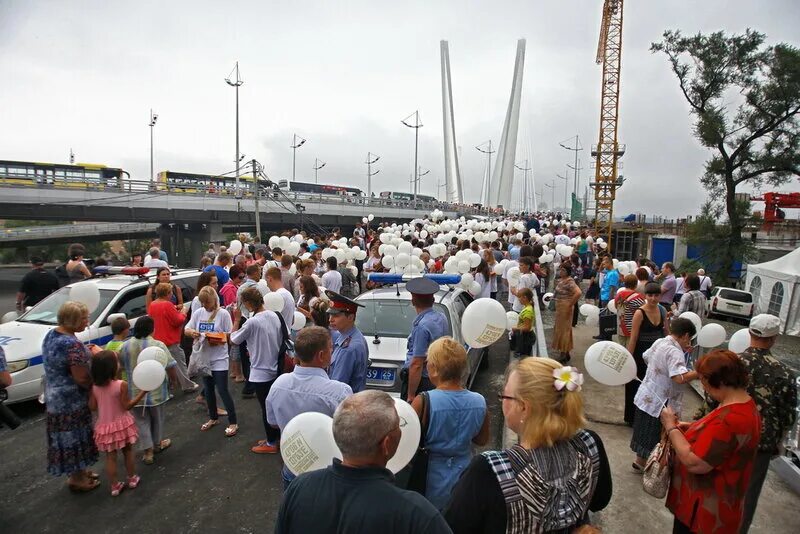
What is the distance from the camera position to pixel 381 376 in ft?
15.3

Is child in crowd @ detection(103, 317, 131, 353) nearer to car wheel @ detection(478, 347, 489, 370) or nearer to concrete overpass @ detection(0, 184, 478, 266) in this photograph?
car wheel @ detection(478, 347, 489, 370)

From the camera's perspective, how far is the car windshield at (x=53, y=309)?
629cm

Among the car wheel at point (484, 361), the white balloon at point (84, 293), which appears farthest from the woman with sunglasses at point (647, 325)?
the white balloon at point (84, 293)

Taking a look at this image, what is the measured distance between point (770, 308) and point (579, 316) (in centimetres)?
792

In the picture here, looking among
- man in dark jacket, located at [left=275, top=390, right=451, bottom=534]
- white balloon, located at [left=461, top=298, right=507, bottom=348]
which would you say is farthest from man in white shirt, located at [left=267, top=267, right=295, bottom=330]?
man in dark jacket, located at [left=275, top=390, right=451, bottom=534]

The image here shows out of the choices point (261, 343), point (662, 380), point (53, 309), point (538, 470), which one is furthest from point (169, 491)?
point (662, 380)

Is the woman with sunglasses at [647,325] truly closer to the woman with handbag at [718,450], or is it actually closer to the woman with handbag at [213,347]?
the woman with handbag at [718,450]

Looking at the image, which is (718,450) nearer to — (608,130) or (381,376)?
(381,376)

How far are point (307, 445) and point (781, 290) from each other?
16.3m

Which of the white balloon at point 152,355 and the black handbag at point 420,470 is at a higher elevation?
the white balloon at point 152,355

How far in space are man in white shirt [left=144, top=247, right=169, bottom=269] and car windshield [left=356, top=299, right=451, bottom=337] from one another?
18.7 feet

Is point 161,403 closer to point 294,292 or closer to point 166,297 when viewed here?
point 166,297

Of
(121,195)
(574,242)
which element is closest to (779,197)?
(574,242)

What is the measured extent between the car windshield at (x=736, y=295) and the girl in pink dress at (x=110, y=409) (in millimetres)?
16320
